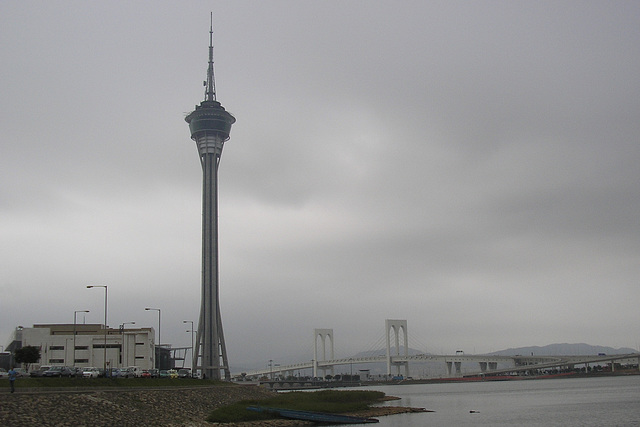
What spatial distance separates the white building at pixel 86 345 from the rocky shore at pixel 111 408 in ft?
166

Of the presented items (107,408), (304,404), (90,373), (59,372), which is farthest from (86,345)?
(107,408)

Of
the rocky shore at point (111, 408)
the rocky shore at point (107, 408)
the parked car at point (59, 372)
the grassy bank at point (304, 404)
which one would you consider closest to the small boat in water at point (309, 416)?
the grassy bank at point (304, 404)

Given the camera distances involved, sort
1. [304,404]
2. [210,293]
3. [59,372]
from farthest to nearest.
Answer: [210,293], [304,404], [59,372]

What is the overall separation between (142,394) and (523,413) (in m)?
45.2

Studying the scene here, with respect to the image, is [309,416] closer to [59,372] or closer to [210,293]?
[59,372]

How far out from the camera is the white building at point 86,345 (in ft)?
383

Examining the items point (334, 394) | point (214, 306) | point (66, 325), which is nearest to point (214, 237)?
point (214, 306)

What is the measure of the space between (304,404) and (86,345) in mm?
54445

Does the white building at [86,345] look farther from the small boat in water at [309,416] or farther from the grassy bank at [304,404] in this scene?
the small boat in water at [309,416]

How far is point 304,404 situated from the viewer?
80.6m

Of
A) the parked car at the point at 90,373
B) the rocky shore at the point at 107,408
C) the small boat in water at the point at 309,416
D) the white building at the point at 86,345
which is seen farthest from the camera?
the white building at the point at 86,345

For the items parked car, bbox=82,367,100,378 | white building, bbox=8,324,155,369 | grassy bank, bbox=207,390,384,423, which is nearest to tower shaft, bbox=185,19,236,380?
white building, bbox=8,324,155,369

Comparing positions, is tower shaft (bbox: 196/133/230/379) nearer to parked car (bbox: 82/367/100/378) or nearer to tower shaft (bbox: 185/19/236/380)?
tower shaft (bbox: 185/19/236/380)

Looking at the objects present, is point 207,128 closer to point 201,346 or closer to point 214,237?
point 214,237
